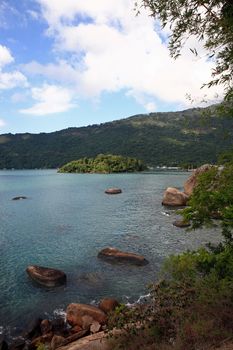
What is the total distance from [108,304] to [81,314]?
6.45 ft

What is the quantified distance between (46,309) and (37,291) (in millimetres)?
2934

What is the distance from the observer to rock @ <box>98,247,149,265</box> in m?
28.7

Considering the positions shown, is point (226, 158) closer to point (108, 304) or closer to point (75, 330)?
point (75, 330)

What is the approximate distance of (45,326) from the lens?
1888 cm

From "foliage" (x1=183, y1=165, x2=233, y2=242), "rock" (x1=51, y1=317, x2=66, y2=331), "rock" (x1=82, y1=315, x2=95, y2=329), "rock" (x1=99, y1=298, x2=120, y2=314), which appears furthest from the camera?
"rock" (x1=99, y1=298, x2=120, y2=314)

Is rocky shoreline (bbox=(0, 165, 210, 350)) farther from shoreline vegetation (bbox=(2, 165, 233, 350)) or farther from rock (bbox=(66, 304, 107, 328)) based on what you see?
shoreline vegetation (bbox=(2, 165, 233, 350))

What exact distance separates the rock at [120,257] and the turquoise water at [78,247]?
0.76 metres

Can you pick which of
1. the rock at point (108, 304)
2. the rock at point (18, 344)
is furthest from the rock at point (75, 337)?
the rock at point (108, 304)

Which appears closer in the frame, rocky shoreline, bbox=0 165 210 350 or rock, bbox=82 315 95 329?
rocky shoreline, bbox=0 165 210 350

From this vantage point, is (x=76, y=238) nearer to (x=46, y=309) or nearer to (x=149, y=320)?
(x=46, y=309)

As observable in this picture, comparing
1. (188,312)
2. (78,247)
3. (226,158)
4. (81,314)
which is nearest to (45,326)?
(81,314)

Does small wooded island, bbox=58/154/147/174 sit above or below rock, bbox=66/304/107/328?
above

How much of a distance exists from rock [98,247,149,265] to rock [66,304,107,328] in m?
9.37

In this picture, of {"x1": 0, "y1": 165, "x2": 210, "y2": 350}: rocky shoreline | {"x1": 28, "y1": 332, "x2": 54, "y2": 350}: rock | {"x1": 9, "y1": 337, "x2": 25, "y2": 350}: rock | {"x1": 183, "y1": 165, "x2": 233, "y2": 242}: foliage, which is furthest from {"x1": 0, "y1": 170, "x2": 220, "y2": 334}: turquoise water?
{"x1": 183, "y1": 165, "x2": 233, "y2": 242}: foliage
